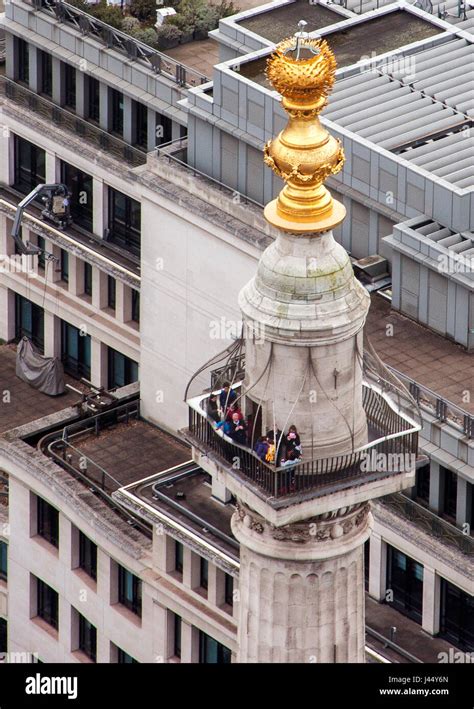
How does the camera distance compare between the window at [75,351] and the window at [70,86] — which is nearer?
the window at [70,86]

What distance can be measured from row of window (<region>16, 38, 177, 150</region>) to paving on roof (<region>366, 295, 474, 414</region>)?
2113 centimetres

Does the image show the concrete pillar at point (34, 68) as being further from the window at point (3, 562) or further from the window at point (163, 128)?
the window at point (3, 562)

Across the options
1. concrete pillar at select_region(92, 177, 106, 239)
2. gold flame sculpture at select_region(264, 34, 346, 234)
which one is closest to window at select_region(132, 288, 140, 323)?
concrete pillar at select_region(92, 177, 106, 239)

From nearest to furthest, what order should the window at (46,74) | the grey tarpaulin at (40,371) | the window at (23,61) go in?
the grey tarpaulin at (40,371), the window at (46,74), the window at (23,61)

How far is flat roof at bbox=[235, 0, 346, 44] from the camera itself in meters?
121

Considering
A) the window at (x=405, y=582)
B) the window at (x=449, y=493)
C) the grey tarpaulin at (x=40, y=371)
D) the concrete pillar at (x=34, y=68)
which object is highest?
the concrete pillar at (x=34, y=68)

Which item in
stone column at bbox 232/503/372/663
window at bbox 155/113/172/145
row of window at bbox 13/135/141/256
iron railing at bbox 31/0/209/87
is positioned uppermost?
stone column at bbox 232/503/372/663

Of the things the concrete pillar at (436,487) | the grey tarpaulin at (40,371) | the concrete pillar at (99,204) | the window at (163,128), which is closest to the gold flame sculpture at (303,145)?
the concrete pillar at (436,487)

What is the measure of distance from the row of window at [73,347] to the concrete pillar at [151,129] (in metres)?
10.1

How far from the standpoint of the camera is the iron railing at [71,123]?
12744 centimetres

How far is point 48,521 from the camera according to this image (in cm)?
12225

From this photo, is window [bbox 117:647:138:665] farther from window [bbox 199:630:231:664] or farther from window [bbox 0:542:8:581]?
window [bbox 0:542:8:581]

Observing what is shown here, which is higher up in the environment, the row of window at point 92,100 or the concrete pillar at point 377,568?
the row of window at point 92,100

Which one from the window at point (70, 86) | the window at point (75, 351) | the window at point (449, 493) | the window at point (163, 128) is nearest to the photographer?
the window at point (449, 493)
